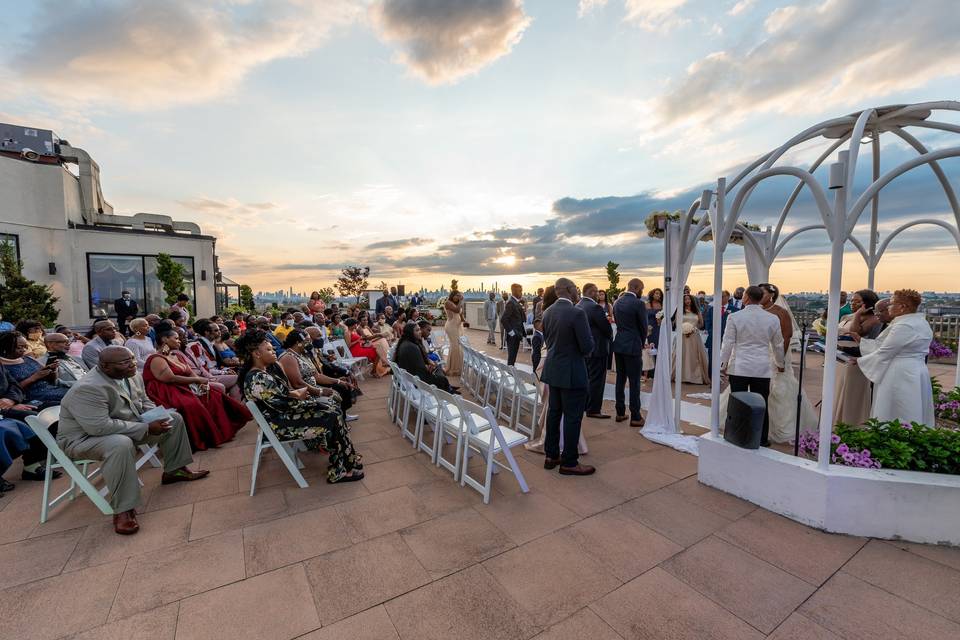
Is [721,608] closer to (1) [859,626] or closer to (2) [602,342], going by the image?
(1) [859,626]

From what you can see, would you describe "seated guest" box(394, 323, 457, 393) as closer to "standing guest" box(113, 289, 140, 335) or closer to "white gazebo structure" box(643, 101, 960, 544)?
"white gazebo structure" box(643, 101, 960, 544)

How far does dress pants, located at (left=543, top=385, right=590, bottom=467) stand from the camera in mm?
3696

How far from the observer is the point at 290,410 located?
3.67 metres

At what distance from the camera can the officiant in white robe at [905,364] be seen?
3.53 meters

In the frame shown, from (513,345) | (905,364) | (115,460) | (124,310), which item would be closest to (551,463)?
(905,364)

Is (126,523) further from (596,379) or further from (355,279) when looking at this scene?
(355,279)

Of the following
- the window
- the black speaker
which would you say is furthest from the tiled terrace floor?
the window

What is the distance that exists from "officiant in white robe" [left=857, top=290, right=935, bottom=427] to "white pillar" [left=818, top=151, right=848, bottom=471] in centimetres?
128

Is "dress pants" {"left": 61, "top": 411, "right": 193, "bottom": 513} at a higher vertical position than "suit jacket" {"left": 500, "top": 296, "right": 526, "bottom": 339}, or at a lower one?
lower

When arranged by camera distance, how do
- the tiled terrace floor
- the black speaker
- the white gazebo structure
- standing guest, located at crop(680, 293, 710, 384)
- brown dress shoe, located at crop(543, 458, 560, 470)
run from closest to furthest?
the tiled terrace floor, the white gazebo structure, the black speaker, brown dress shoe, located at crop(543, 458, 560, 470), standing guest, located at crop(680, 293, 710, 384)

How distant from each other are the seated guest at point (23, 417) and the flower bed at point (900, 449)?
6933 millimetres

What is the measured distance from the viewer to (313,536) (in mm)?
2852

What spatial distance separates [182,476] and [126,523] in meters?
0.87

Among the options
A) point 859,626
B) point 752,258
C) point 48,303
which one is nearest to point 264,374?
point 859,626
